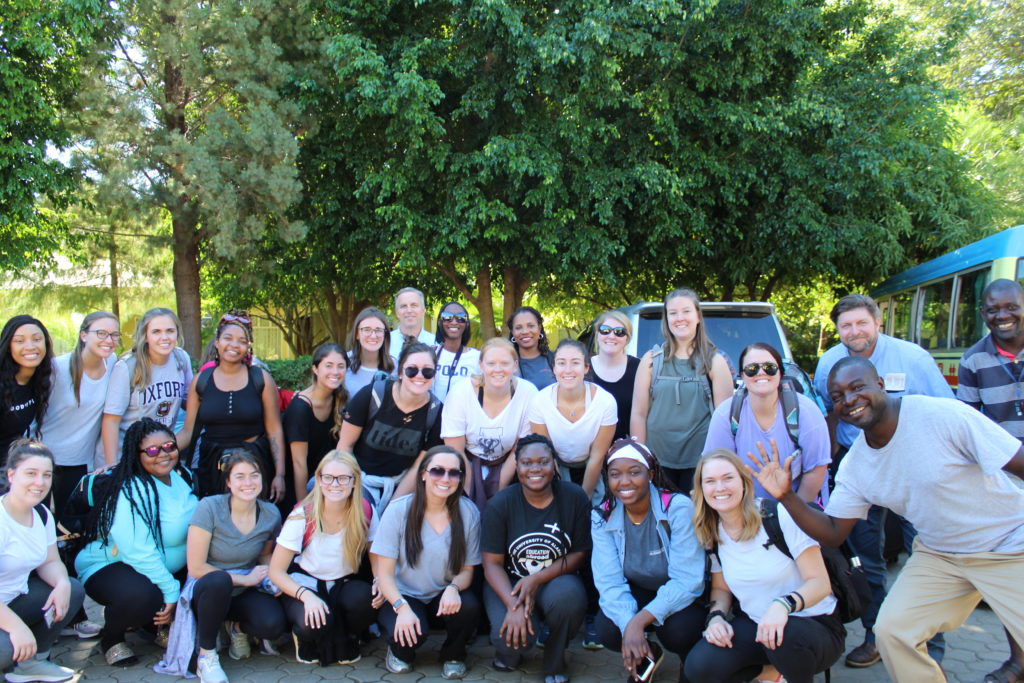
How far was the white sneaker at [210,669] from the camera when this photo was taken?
399 cm

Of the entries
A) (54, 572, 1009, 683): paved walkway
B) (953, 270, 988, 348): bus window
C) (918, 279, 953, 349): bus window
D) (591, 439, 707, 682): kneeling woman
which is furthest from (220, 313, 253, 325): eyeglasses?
(918, 279, 953, 349): bus window

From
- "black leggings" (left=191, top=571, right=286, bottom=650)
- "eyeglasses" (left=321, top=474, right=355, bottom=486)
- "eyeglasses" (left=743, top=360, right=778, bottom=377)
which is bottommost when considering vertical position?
"black leggings" (left=191, top=571, right=286, bottom=650)

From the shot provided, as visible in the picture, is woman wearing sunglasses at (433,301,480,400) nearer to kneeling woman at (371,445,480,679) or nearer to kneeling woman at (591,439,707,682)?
kneeling woman at (371,445,480,679)

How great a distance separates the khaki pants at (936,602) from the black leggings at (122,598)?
373 centimetres

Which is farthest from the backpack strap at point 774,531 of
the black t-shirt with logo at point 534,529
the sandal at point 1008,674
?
the sandal at point 1008,674

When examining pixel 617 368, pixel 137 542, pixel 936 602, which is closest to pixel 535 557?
pixel 617 368

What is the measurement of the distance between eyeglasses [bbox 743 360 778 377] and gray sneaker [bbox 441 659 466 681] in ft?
7.26

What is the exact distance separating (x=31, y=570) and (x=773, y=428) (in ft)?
13.2

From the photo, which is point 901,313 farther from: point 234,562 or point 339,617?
point 234,562

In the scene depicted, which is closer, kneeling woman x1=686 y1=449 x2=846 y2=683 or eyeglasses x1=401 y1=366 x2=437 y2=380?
kneeling woman x1=686 y1=449 x2=846 y2=683

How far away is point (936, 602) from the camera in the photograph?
11.0ft

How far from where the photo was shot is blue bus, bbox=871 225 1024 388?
27.1ft

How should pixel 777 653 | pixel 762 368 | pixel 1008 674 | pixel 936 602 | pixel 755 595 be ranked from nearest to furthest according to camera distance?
pixel 936 602 < pixel 777 653 < pixel 755 595 < pixel 1008 674 < pixel 762 368

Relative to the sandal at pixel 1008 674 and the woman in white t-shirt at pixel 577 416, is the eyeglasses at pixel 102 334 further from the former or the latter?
the sandal at pixel 1008 674
